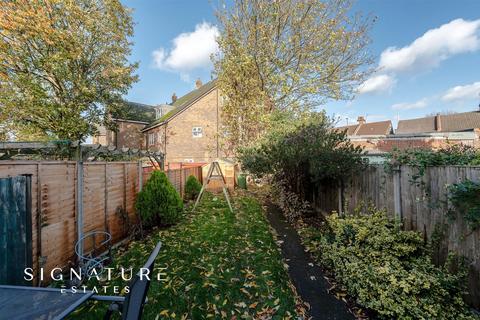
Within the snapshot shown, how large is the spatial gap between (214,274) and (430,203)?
3.59 m

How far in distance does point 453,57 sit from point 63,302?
20.3m

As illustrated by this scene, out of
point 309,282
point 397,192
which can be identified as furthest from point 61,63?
point 397,192

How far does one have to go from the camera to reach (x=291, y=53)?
12859mm

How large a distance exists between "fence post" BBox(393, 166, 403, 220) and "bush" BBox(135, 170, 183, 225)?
16.9 ft

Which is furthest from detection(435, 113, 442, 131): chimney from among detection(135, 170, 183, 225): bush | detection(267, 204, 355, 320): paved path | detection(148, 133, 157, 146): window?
detection(135, 170, 183, 225): bush

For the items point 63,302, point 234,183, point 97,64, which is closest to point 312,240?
point 63,302

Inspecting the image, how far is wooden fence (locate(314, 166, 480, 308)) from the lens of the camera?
8.66 ft

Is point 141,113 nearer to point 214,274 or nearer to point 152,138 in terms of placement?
point 152,138

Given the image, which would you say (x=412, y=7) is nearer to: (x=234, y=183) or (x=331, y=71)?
(x=331, y=71)

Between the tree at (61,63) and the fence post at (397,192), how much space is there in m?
17.1

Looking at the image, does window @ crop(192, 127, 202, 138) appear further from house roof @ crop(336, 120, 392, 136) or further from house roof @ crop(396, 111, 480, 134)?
house roof @ crop(396, 111, 480, 134)

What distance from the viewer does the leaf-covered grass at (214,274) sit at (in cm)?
294

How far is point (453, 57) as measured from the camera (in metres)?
13.5

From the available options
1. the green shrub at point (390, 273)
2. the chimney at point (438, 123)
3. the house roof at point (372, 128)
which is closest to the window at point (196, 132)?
the green shrub at point (390, 273)
